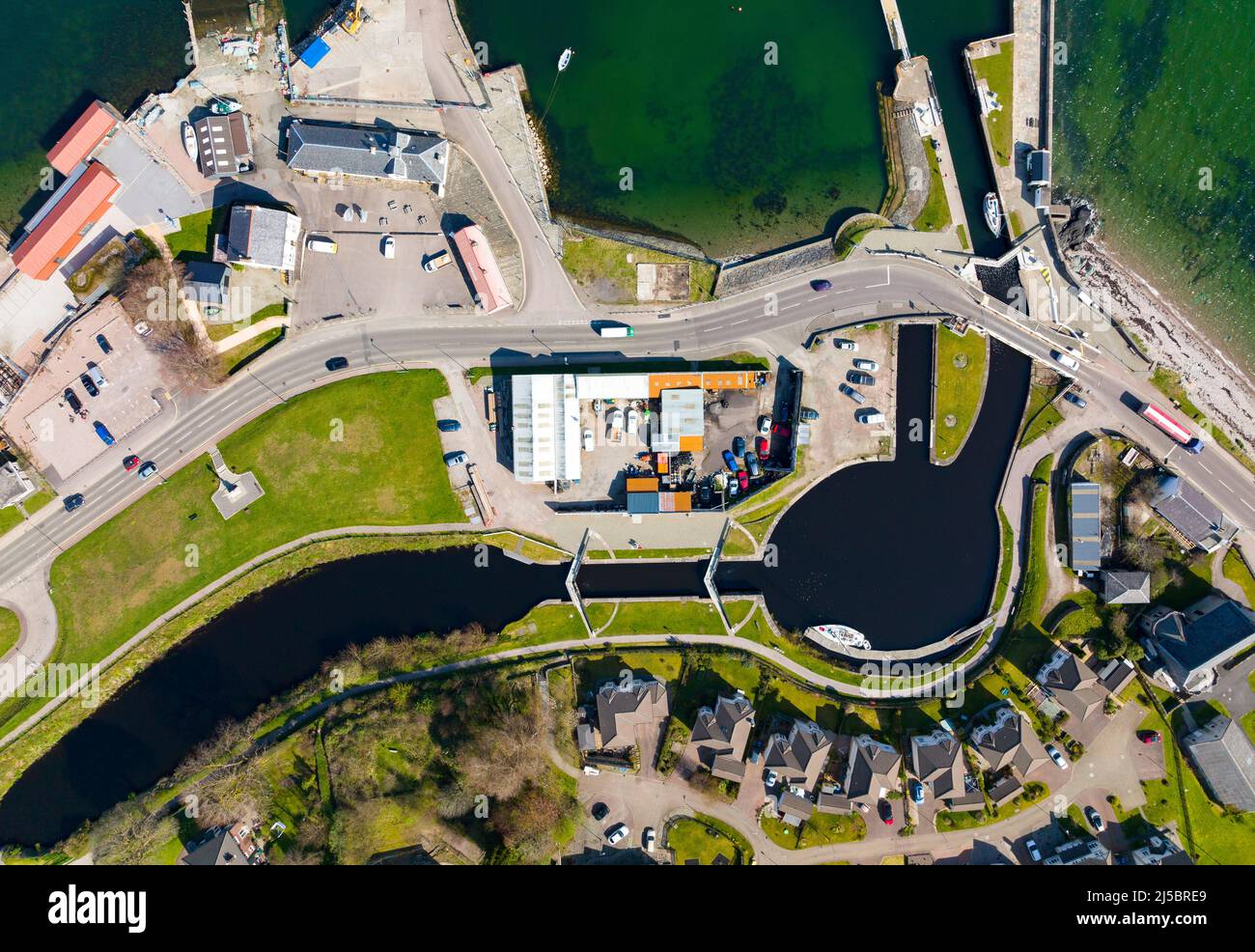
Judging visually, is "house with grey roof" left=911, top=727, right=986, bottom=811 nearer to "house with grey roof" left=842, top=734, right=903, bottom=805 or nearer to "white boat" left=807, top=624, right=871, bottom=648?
"house with grey roof" left=842, top=734, right=903, bottom=805

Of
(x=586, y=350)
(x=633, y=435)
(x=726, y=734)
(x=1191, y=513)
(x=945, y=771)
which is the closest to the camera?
(x=945, y=771)

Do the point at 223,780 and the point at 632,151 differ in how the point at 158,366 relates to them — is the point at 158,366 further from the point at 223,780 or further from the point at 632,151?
the point at 632,151

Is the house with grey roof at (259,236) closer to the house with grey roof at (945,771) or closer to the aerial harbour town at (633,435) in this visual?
the aerial harbour town at (633,435)

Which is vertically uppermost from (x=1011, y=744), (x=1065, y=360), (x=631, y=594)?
(x=1065, y=360)

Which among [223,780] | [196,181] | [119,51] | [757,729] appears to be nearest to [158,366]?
[196,181]

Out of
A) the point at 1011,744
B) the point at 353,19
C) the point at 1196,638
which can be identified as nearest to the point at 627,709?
the point at 1011,744

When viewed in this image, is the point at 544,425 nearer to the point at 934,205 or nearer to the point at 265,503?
the point at 265,503
